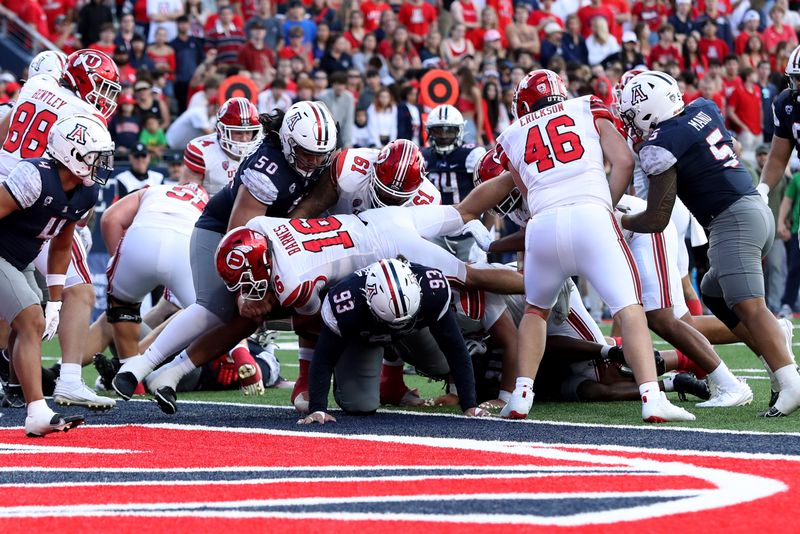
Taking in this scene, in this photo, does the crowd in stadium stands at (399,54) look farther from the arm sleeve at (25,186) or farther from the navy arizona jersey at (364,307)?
the navy arizona jersey at (364,307)

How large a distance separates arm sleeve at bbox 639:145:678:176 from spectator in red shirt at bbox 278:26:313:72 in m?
9.84

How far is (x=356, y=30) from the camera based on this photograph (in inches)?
647

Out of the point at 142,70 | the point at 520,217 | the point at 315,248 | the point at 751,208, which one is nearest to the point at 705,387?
the point at 751,208

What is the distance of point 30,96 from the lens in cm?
759

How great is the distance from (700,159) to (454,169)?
4910 mm

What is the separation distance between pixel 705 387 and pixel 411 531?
11.2ft

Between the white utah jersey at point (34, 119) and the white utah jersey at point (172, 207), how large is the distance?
0.87 m

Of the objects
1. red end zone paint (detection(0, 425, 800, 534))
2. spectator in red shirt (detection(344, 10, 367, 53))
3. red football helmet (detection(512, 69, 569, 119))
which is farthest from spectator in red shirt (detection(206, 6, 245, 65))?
red end zone paint (detection(0, 425, 800, 534))

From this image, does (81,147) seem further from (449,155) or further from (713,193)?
(449,155)

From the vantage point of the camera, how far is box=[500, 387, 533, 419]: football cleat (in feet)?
20.1

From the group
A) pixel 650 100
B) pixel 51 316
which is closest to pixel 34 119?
pixel 51 316

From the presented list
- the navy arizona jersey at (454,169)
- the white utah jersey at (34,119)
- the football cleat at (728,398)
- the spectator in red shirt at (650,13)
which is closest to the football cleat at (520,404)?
the football cleat at (728,398)

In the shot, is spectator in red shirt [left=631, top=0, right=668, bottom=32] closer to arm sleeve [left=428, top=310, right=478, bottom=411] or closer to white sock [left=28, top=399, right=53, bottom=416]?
arm sleeve [left=428, top=310, right=478, bottom=411]

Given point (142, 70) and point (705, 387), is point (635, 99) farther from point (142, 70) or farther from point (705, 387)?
point (142, 70)
